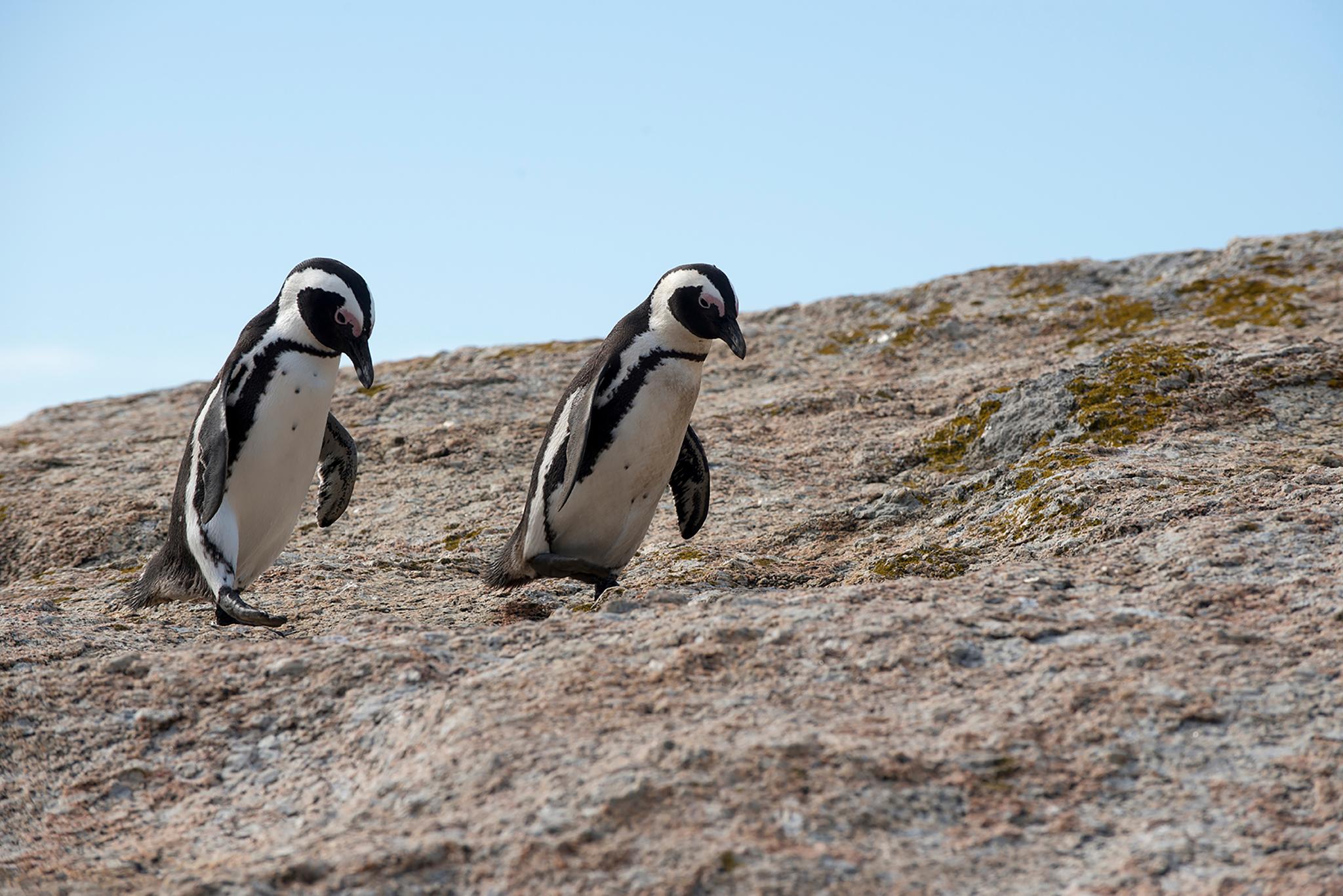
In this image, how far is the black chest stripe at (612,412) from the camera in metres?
4.34

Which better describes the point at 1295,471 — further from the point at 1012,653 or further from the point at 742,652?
the point at 742,652

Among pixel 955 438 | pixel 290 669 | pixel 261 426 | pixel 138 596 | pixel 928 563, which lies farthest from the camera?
pixel 955 438

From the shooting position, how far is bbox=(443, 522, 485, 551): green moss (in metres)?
5.16

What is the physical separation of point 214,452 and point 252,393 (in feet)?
0.86

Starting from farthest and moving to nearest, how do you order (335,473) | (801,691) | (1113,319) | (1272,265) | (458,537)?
(1272,265), (1113,319), (458,537), (335,473), (801,691)

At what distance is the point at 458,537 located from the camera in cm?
526

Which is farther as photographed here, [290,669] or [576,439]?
[576,439]

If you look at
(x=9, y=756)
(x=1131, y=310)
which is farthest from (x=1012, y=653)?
(x=1131, y=310)

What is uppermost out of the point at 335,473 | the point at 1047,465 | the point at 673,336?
the point at 673,336

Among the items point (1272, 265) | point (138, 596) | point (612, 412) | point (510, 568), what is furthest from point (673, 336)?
point (1272, 265)

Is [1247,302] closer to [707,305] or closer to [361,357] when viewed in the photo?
[707,305]

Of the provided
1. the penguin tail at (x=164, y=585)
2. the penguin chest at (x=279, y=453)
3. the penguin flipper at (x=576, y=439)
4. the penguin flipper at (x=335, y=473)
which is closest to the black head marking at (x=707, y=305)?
the penguin flipper at (x=576, y=439)

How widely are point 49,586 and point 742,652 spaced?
3.53 m

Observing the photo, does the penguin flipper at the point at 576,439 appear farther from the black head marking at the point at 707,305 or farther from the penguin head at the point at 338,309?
the penguin head at the point at 338,309
